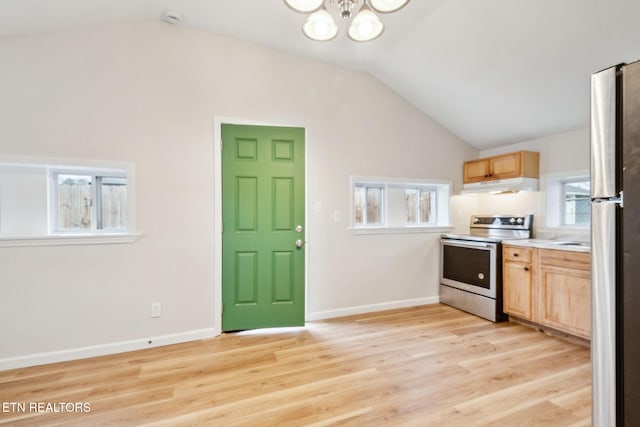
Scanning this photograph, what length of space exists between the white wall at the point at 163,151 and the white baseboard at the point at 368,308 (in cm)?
5

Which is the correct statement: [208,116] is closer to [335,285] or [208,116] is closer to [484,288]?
[335,285]

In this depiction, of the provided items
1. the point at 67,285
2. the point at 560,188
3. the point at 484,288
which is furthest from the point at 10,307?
the point at 560,188

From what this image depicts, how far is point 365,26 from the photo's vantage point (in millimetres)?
1768

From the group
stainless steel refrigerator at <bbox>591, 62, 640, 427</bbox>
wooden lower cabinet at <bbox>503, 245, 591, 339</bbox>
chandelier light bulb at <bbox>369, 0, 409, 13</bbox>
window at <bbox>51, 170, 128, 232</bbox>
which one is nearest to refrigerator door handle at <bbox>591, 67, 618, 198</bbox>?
stainless steel refrigerator at <bbox>591, 62, 640, 427</bbox>

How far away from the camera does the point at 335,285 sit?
326 cm

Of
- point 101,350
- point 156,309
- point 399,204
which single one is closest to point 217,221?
point 156,309

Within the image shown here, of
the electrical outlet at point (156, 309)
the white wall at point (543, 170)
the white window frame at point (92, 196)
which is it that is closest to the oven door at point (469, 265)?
the white wall at point (543, 170)

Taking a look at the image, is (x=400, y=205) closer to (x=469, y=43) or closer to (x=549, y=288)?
(x=549, y=288)

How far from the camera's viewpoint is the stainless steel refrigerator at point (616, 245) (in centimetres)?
83

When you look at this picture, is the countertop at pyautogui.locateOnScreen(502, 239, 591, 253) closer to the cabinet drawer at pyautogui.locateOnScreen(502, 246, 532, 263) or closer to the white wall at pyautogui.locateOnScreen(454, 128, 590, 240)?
the cabinet drawer at pyautogui.locateOnScreen(502, 246, 532, 263)

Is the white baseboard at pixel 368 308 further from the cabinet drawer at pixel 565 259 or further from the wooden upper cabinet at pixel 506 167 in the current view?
the wooden upper cabinet at pixel 506 167

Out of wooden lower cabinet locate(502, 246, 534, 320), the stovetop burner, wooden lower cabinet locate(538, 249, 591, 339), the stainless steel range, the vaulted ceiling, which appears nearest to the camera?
the vaulted ceiling

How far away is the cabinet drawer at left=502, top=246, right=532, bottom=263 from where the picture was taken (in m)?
2.94

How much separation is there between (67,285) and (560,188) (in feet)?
16.4
